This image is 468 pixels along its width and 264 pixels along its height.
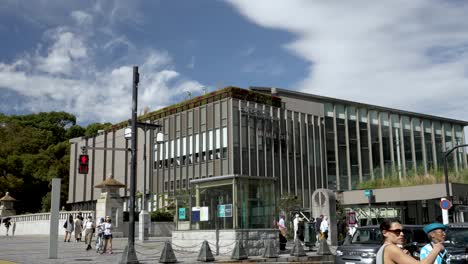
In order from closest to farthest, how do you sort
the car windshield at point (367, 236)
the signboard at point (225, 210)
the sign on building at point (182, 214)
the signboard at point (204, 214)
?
the car windshield at point (367, 236) → the signboard at point (225, 210) → the signboard at point (204, 214) → the sign on building at point (182, 214)

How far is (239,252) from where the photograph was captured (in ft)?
63.0

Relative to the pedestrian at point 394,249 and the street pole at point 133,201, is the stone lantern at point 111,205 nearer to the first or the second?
the street pole at point 133,201

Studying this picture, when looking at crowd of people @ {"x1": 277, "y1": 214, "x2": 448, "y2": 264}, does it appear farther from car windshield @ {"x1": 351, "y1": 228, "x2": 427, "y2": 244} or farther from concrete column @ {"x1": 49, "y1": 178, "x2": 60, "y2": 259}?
concrete column @ {"x1": 49, "y1": 178, "x2": 60, "y2": 259}

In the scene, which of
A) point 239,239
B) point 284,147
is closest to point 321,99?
point 284,147

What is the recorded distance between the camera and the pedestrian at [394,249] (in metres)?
4.43

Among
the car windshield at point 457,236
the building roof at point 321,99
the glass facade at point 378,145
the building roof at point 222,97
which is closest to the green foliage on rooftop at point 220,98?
the building roof at point 222,97

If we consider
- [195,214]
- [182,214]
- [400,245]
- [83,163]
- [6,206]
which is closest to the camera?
[400,245]

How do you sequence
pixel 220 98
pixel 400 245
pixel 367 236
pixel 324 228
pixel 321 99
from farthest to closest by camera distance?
pixel 321 99
pixel 220 98
pixel 324 228
pixel 367 236
pixel 400 245

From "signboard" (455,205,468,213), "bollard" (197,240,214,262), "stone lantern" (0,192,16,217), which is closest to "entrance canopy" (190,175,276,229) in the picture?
"bollard" (197,240,214,262)

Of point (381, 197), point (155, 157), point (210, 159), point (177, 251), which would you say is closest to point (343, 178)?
point (381, 197)

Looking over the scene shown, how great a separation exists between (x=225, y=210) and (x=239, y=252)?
103 inches

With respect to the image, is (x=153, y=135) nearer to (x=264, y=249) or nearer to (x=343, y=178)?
(x=343, y=178)

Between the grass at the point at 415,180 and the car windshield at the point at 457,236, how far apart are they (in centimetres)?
3000

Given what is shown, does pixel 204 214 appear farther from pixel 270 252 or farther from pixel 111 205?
pixel 111 205
